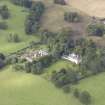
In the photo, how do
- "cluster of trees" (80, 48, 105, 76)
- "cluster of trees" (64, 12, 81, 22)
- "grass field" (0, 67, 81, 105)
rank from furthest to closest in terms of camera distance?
"cluster of trees" (64, 12, 81, 22) < "cluster of trees" (80, 48, 105, 76) < "grass field" (0, 67, 81, 105)

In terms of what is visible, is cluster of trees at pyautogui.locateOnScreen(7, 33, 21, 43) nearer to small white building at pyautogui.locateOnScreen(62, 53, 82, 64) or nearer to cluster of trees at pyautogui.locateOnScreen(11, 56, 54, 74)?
cluster of trees at pyautogui.locateOnScreen(11, 56, 54, 74)

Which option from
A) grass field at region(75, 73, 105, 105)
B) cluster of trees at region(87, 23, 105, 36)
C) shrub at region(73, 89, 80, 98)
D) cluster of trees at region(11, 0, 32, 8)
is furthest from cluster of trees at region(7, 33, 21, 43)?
shrub at region(73, 89, 80, 98)

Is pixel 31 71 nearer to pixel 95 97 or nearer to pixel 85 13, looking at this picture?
pixel 95 97

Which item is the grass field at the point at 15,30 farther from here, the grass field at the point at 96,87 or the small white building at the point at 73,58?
the grass field at the point at 96,87

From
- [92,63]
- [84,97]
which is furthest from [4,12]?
[84,97]

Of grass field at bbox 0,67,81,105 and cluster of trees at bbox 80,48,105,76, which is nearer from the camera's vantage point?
grass field at bbox 0,67,81,105

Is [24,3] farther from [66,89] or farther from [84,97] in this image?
[84,97]

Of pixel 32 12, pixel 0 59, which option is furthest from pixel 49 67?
pixel 32 12
